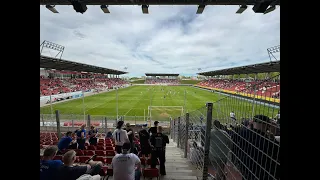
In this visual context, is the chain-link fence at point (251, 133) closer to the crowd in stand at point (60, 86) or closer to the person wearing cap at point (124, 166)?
the person wearing cap at point (124, 166)

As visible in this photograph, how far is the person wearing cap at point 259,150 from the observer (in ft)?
6.41

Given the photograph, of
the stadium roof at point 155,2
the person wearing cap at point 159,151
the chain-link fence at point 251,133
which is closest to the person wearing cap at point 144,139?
the person wearing cap at point 159,151

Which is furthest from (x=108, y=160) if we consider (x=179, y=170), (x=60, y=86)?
(x=60, y=86)

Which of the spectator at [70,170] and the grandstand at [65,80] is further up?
the grandstand at [65,80]

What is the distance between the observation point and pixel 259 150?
6.56 feet

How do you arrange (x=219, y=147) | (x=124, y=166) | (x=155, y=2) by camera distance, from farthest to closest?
(x=155, y=2)
(x=219, y=147)
(x=124, y=166)

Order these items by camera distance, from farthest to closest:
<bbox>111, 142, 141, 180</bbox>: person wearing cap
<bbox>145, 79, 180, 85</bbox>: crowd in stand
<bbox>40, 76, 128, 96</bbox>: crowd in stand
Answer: <bbox>145, 79, 180, 85</bbox>: crowd in stand, <bbox>40, 76, 128, 96</bbox>: crowd in stand, <bbox>111, 142, 141, 180</bbox>: person wearing cap

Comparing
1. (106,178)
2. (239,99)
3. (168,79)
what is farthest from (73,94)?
(168,79)

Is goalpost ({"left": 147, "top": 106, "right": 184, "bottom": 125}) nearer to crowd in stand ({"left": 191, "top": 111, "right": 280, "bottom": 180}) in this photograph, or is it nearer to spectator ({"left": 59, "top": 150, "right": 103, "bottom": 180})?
crowd in stand ({"left": 191, "top": 111, "right": 280, "bottom": 180})

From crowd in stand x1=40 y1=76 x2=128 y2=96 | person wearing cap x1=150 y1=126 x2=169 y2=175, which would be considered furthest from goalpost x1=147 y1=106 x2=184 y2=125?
crowd in stand x1=40 y1=76 x2=128 y2=96

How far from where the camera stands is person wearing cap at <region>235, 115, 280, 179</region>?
1955 millimetres

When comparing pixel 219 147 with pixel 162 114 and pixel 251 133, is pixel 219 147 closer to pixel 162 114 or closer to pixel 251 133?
pixel 251 133

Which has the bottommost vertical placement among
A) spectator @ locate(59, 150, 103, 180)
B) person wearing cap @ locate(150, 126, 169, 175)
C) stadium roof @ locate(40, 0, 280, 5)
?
person wearing cap @ locate(150, 126, 169, 175)
